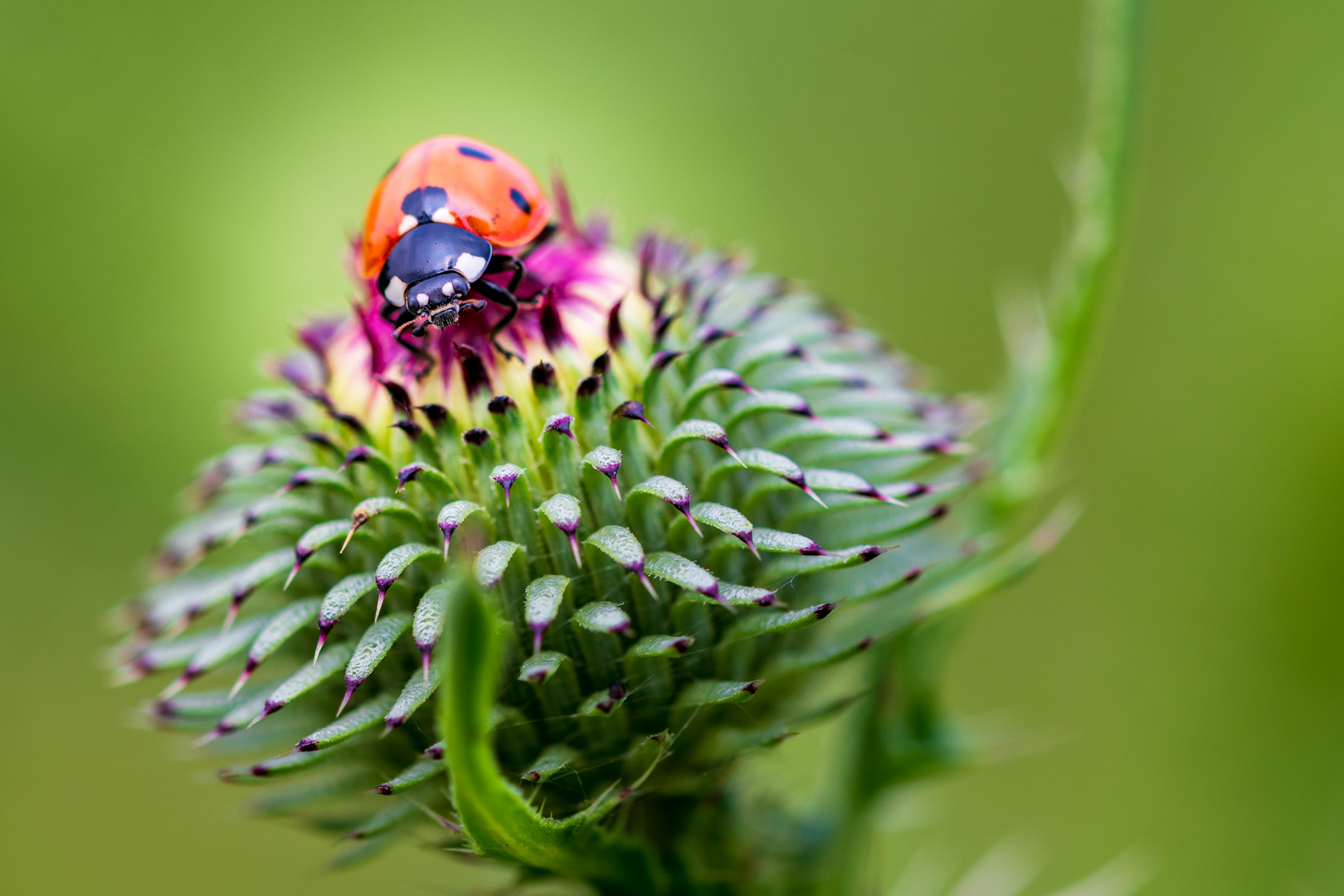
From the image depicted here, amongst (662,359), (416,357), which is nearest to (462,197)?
(416,357)

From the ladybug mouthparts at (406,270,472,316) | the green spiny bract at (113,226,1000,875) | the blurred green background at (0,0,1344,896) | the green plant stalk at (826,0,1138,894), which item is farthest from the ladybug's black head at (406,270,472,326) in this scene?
the blurred green background at (0,0,1344,896)

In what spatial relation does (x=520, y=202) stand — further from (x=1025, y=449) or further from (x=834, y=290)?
(x=834, y=290)

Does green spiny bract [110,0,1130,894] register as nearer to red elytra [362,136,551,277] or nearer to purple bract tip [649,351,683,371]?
purple bract tip [649,351,683,371]

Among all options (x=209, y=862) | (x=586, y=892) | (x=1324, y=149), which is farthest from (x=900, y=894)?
(x=1324, y=149)

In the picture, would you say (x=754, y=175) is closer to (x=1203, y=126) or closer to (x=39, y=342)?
(x=1203, y=126)

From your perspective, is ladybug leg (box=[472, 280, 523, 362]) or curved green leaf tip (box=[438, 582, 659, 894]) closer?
curved green leaf tip (box=[438, 582, 659, 894])

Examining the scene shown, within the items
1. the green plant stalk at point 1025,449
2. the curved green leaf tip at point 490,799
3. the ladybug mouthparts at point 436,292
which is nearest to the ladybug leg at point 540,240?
the ladybug mouthparts at point 436,292
